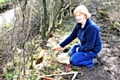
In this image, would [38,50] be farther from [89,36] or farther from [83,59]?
[89,36]

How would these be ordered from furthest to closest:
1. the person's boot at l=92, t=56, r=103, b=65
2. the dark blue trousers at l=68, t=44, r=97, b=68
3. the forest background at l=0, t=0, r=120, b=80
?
the person's boot at l=92, t=56, r=103, b=65 < the dark blue trousers at l=68, t=44, r=97, b=68 < the forest background at l=0, t=0, r=120, b=80

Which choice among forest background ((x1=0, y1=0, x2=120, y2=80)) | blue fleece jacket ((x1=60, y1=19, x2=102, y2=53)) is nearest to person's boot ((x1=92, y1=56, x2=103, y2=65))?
forest background ((x1=0, y1=0, x2=120, y2=80))

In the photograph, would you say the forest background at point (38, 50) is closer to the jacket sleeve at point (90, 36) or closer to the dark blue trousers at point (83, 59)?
the dark blue trousers at point (83, 59)

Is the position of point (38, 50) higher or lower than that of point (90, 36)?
lower

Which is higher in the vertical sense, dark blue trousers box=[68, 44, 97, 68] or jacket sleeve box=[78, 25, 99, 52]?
jacket sleeve box=[78, 25, 99, 52]

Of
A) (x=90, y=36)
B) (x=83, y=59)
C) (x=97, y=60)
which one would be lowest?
(x=97, y=60)

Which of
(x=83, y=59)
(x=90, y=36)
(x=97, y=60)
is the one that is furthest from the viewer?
(x=97, y=60)

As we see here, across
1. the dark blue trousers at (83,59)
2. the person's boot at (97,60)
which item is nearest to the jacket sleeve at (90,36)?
the dark blue trousers at (83,59)

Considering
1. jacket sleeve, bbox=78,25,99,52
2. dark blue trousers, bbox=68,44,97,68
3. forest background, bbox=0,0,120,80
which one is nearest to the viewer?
forest background, bbox=0,0,120,80

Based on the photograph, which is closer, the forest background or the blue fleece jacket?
the forest background

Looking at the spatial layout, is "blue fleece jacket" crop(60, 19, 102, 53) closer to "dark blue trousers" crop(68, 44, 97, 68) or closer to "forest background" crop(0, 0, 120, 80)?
"dark blue trousers" crop(68, 44, 97, 68)

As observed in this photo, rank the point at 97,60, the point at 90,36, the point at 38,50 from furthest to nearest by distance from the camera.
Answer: the point at 38,50 → the point at 97,60 → the point at 90,36

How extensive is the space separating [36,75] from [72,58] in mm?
834

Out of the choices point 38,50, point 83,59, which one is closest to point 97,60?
point 83,59
